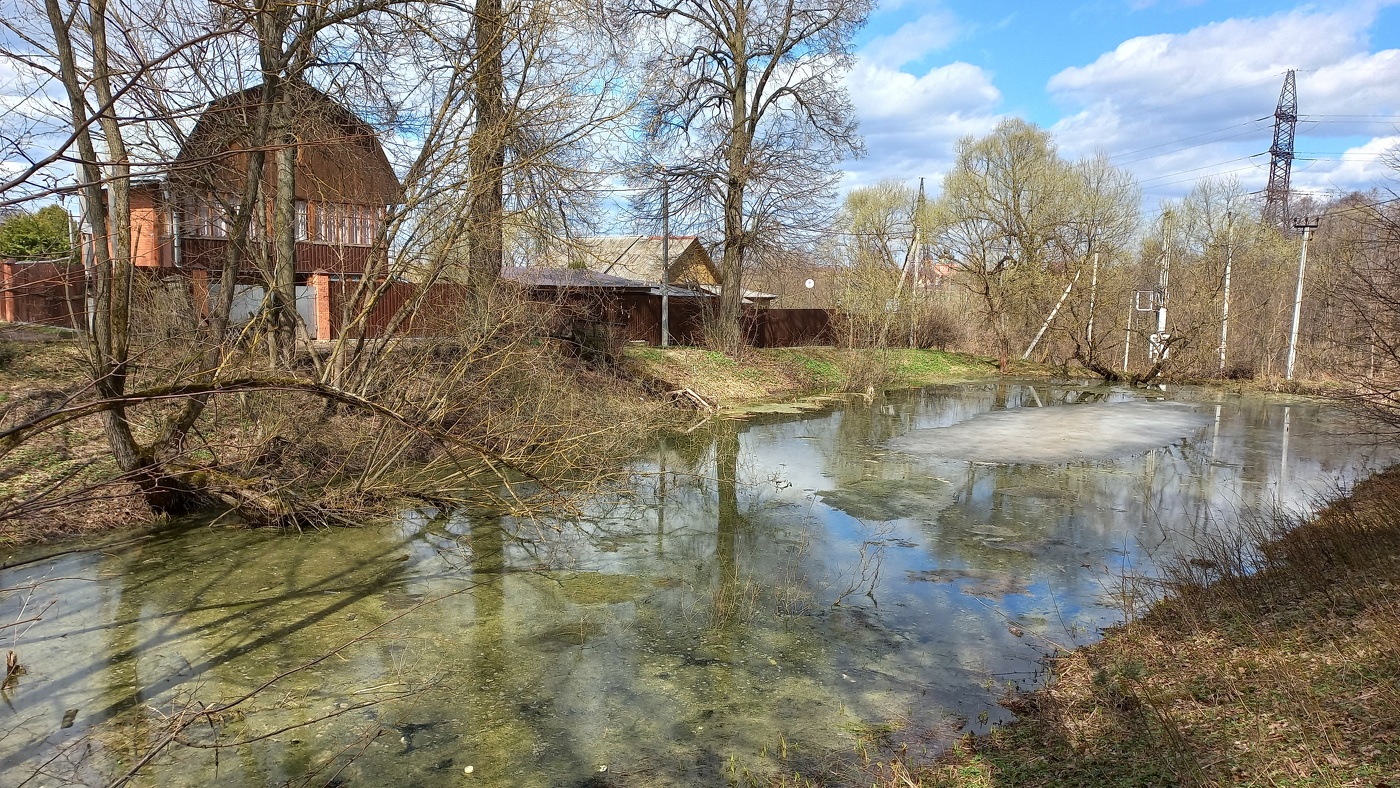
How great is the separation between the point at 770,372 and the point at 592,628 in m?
19.2

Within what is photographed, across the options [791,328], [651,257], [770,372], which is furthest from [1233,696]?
[651,257]

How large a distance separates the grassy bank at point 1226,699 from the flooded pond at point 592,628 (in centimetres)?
54

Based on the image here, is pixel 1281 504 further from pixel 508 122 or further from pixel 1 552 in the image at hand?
pixel 1 552

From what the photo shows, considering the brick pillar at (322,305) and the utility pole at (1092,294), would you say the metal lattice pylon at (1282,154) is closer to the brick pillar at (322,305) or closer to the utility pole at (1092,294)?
the utility pole at (1092,294)

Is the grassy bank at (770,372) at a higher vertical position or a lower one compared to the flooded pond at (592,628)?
higher

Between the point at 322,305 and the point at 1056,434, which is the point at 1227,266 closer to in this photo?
the point at 1056,434

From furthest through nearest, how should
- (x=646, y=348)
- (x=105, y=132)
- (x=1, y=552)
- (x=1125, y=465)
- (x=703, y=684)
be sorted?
(x=646, y=348), (x=1125, y=465), (x=1, y=552), (x=105, y=132), (x=703, y=684)

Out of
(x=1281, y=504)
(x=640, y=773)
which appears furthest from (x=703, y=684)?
(x=1281, y=504)

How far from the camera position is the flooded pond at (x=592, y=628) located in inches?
198

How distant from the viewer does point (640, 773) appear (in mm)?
4836

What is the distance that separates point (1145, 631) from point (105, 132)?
9.55 m

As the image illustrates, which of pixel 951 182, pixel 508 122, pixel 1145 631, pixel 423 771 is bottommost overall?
pixel 423 771

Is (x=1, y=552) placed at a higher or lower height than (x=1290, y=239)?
lower

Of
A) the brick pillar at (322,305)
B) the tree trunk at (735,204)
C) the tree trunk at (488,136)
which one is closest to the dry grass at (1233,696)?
the tree trunk at (488,136)
